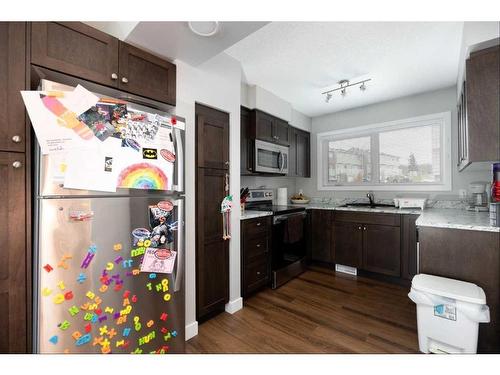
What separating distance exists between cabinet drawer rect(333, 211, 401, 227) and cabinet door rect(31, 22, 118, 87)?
2798mm

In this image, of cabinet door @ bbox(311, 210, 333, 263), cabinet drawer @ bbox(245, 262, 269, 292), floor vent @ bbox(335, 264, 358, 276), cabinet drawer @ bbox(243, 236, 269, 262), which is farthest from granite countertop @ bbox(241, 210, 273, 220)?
floor vent @ bbox(335, 264, 358, 276)

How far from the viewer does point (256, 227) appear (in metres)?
2.39

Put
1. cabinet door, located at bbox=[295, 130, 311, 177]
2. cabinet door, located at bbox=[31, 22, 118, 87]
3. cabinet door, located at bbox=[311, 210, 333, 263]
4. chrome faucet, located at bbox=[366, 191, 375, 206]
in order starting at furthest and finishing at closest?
cabinet door, located at bbox=[295, 130, 311, 177] < chrome faucet, located at bbox=[366, 191, 375, 206] < cabinet door, located at bbox=[311, 210, 333, 263] < cabinet door, located at bbox=[31, 22, 118, 87]

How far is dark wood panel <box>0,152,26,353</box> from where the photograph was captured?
0.98 metres

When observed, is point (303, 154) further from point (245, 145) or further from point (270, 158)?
point (245, 145)

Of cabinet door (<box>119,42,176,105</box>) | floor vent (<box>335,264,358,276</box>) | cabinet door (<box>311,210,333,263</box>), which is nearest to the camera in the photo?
cabinet door (<box>119,42,176,105</box>)

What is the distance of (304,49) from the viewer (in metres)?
2.00

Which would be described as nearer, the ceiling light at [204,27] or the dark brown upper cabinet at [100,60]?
the dark brown upper cabinet at [100,60]

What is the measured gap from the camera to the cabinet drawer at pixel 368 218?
2674 mm

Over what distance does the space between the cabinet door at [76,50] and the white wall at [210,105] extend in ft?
1.51

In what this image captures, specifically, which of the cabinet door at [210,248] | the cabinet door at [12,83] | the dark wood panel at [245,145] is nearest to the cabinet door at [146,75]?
the cabinet door at [12,83]

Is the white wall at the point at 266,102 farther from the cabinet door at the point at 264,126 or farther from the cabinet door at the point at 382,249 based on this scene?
the cabinet door at the point at 382,249

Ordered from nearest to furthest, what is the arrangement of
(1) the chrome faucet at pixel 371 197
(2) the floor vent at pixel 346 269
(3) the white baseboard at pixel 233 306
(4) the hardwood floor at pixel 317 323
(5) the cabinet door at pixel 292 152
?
1. (4) the hardwood floor at pixel 317 323
2. (3) the white baseboard at pixel 233 306
3. (2) the floor vent at pixel 346 269
4. (1) the chrome faucet at pixel 371 197
5. (5) the cabinet door at pixel 292 152

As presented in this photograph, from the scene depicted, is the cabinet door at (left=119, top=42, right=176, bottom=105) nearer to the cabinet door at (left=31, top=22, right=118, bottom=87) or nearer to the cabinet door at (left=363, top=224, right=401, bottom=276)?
the cabinet door at (left=31, top=22, right=118, bottom=87)
